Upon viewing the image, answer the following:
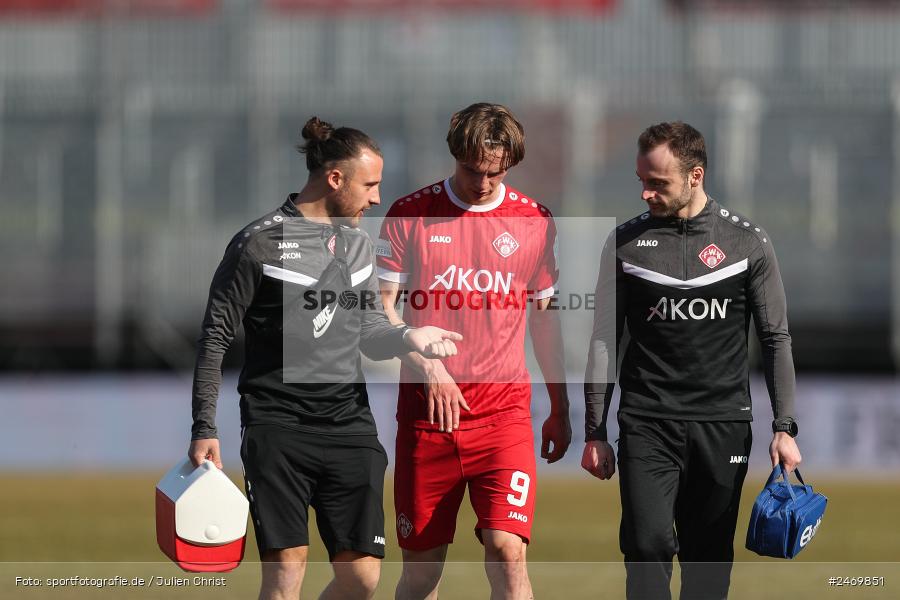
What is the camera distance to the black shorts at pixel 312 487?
5.99m

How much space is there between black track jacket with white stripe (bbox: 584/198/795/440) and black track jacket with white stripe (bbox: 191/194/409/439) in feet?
3.19

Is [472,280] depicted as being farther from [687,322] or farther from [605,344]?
[687,322]

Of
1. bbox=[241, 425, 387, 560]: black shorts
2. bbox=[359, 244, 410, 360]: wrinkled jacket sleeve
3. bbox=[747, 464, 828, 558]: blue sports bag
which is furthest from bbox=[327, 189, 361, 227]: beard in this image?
bbox=[747, 464, 828, 558]: blue sports bag

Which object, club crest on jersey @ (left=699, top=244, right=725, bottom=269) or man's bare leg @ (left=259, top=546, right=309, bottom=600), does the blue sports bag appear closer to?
club crest on jersey @ (left=699, top=244, right=725, bottom=269)

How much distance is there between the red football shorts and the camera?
Result: 6340 millimetres

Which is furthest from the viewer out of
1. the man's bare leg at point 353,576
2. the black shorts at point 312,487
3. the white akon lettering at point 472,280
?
the white akon lettering at point 472,280

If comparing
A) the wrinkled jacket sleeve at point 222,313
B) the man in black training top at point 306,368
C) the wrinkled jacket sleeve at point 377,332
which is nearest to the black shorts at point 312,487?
the man in black training top at point 306,368

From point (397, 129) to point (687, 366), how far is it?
16947 mm

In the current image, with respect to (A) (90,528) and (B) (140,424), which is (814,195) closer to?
(B) (140,424)

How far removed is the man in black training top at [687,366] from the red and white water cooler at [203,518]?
5.06 feet

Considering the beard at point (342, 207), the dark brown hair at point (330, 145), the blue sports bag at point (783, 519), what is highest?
the dark brown hair at point (330, 145)

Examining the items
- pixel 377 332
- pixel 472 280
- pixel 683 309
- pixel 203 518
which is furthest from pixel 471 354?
pixel 203 518

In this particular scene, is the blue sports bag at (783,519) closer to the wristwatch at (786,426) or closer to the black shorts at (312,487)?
the wristwatch at (786,426)

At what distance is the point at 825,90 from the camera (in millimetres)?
22656
